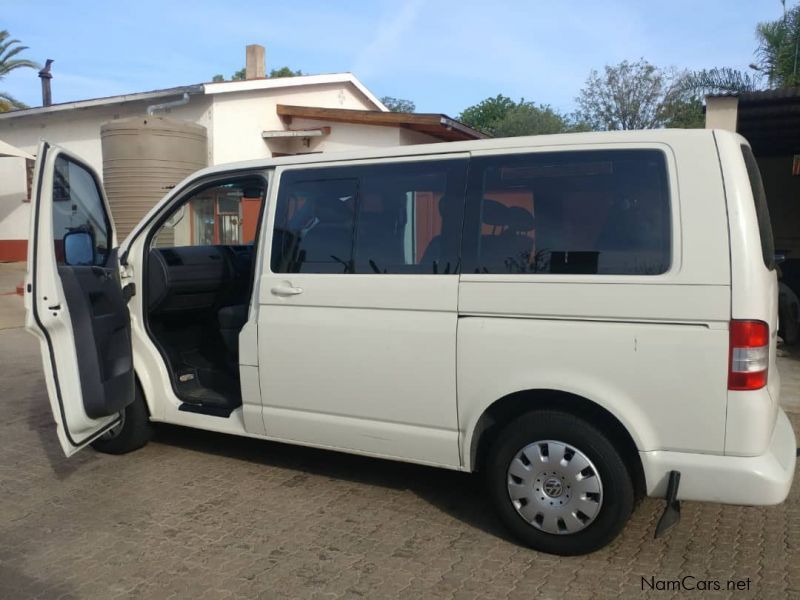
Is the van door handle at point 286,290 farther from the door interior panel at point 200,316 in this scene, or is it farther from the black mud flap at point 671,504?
the black mud flap at point 671,504

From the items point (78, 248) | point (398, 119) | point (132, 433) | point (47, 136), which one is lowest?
point (132, 433)

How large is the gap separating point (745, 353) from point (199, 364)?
383cm

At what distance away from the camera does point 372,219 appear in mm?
3852

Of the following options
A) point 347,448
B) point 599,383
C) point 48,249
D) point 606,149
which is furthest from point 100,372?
point 606,149

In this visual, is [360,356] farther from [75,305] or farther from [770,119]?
[770,119]

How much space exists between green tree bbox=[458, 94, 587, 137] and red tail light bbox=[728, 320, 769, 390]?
119 ft

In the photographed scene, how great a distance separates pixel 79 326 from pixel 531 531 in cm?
275

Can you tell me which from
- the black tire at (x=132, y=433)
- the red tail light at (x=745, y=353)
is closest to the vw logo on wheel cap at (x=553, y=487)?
the red tail light at (x=745, y=353)

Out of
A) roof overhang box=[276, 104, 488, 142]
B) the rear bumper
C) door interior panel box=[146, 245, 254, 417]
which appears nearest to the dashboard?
door interior panel box=[146, 245, 254, 417]

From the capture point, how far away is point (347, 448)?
3.93 metres

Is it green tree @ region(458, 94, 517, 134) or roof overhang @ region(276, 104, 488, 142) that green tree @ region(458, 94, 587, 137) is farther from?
roof overhang @ region(276, 104, 488, 142)

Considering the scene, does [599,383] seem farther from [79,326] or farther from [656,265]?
[79,326]

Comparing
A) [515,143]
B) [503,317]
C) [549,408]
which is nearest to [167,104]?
[515,143]

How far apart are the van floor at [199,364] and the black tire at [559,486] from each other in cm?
195
